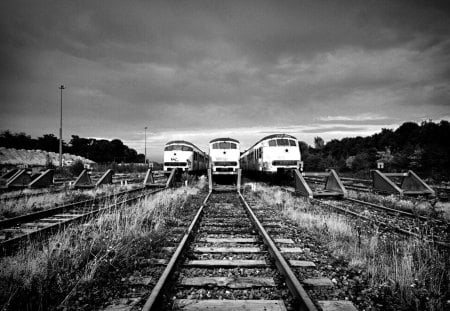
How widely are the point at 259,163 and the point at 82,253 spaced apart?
17.3 meters

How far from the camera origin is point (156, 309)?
2.93m

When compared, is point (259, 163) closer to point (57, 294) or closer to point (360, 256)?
point (360, 256)

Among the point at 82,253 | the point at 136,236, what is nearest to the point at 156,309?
the point at 82,253

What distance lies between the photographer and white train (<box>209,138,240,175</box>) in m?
18.5

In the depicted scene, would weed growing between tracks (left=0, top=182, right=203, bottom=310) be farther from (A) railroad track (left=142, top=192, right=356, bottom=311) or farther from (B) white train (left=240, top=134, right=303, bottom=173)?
(B) white train (left=240, top=134, right=303, bottom=173)

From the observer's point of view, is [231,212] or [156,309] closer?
[156,309]

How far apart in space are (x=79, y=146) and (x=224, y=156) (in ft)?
254

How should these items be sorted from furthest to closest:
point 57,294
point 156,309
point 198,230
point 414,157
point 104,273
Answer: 1. point 414,157
2. point 198,230
3. point 104,273
4. point 57,294
5. point 156,309

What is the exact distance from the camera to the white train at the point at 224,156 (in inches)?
727

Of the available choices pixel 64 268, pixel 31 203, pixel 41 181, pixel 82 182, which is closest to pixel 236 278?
pixel 64 268

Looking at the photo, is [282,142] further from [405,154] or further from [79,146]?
[79,146]

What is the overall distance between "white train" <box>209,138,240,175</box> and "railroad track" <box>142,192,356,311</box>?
1213cm

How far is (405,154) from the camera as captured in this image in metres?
29.9

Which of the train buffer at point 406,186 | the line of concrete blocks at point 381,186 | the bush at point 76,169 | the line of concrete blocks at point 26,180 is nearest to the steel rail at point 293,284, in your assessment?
the line of concrete blocks at point 381,186
